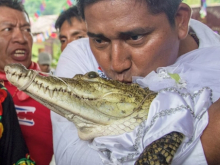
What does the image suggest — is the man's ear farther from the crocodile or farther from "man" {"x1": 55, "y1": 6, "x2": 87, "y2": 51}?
"man" {"x1": 55, "y1": 6, "x2": 87, "y2": 51}

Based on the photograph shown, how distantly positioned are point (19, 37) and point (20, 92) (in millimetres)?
586

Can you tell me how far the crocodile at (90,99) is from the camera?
995 millimetres

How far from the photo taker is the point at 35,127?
2051 millimetres

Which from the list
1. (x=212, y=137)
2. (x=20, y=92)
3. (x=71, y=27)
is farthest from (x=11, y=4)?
(x=212, y=137)

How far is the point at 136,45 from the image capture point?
119 cm

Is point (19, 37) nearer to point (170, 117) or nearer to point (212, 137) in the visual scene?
point (170, 117)

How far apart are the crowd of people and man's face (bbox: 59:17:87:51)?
1429 mm

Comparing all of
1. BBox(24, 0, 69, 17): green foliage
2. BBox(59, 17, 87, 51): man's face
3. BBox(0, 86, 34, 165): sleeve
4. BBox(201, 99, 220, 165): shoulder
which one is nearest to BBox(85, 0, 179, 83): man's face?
BBox(201, 99, 220, 165): shoulder

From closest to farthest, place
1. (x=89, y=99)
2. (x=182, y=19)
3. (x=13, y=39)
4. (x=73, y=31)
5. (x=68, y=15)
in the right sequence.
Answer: (x=89, y=99) < (x=182, y=19) < (x=13, y=39) < (x=73, y=31) < (x=68, y=15)

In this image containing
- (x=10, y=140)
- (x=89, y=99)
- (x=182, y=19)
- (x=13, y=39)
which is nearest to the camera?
(x=89, y=99)

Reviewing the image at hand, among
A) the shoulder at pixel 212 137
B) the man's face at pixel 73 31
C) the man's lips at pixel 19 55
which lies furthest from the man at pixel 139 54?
the man's face at pixel 73 31

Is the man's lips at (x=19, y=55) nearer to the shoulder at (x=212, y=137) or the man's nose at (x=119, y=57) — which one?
the man's nose at (x=119, y=57)

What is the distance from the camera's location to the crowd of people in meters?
0.93

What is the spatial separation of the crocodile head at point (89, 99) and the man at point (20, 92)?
3.35ft
